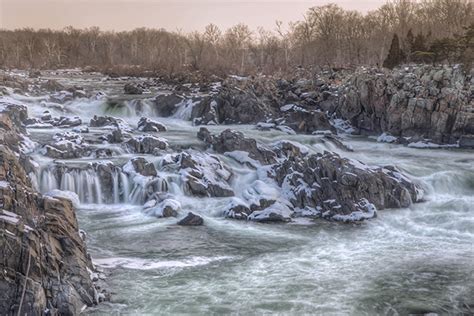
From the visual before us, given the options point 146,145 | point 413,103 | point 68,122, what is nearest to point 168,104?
point 68,122

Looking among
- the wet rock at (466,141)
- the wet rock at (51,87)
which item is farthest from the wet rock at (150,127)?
the wet rock at (466,141)

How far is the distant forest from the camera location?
53075 millimetres

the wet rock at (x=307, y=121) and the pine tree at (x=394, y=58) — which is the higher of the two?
the pine tree at (x=394, y=58)

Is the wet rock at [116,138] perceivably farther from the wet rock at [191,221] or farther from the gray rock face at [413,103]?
the gray rock face at [413,103]

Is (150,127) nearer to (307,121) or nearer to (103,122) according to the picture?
(103,122)

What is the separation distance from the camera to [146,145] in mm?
21031

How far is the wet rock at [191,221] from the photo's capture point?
48.5ft

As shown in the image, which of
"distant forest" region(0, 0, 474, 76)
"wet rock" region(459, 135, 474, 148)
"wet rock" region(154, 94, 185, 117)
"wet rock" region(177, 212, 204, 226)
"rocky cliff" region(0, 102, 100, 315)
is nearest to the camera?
"rocky cliff" region(0, 102, 100, 315)

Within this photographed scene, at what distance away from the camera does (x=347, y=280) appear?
11.1m

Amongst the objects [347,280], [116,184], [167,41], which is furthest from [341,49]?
[347,280]

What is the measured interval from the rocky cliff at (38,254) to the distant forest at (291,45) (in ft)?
102

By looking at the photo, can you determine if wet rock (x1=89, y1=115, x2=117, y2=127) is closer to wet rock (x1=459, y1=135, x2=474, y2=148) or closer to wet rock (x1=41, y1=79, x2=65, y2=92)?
wet rock (x1=41, y1=79, x2=65, y2=92)

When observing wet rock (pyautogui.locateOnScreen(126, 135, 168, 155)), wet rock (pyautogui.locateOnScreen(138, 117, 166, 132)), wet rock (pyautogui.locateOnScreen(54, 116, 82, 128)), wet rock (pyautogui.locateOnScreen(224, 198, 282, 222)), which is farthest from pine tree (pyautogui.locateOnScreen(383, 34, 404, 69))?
wet rock (pyautogui.locateOnScreen(224, 198, 282, 222))

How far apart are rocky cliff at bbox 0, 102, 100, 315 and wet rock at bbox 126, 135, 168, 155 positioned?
377 inches
